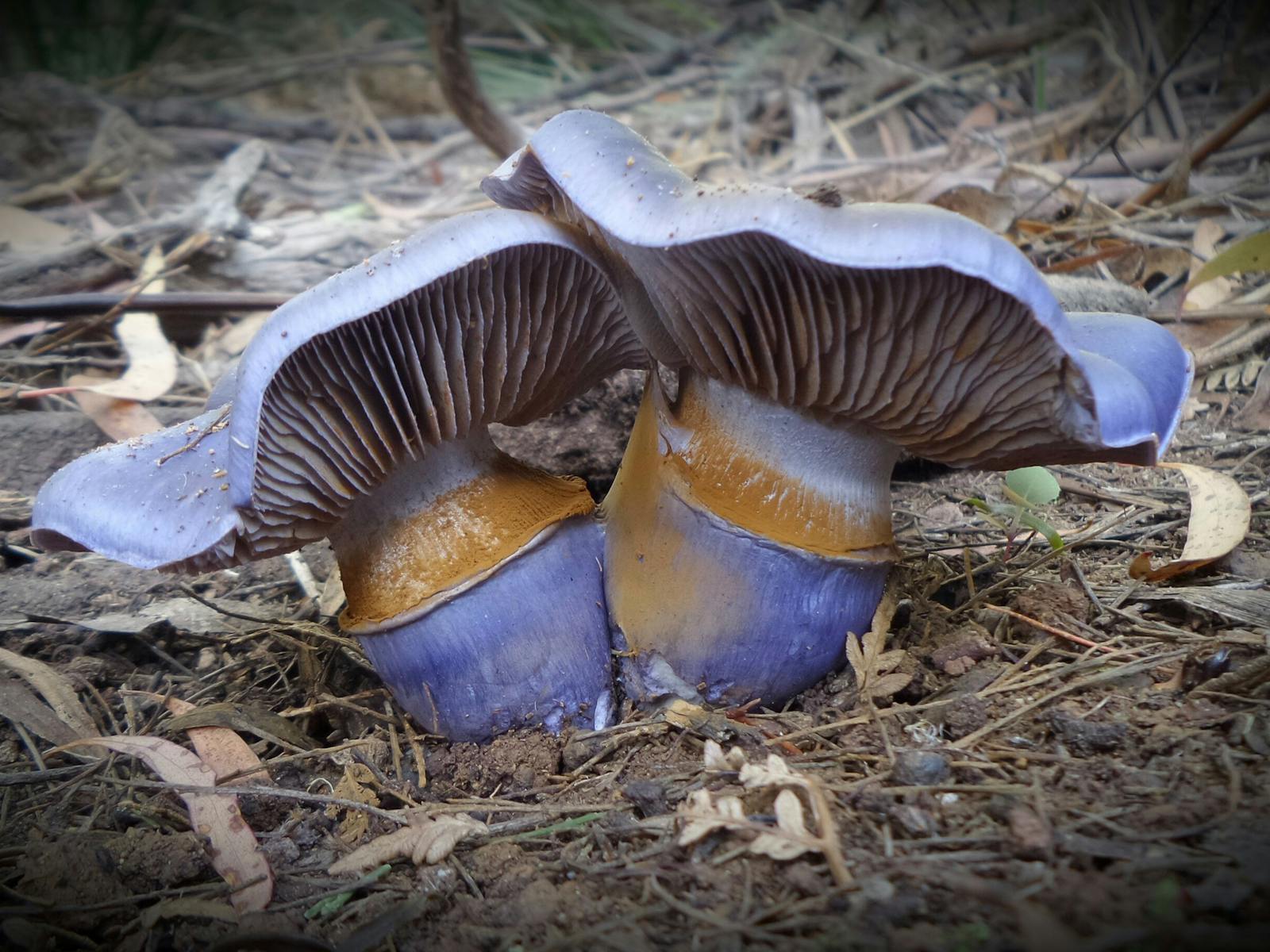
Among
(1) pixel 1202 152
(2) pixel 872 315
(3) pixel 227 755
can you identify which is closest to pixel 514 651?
(3) pixel 227 755

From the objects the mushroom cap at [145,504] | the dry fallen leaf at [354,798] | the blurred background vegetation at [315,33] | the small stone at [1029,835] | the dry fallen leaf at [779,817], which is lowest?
the dry fallen leaf at [354,798]

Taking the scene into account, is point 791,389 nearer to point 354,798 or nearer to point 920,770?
point 920,770

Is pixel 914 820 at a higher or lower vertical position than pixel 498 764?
higher

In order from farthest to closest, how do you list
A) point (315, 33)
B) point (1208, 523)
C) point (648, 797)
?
point (315, 33), point (1208, 523), point (648, 797)

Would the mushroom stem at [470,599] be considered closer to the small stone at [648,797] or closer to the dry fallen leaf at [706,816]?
the small stone at [648,797]

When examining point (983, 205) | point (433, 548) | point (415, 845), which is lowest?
point (415, 845)

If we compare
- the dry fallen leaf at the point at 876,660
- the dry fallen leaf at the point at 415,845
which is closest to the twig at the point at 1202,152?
the dry fallen leaf at the point at 876,660

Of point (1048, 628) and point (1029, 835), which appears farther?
point (1048, 628)
